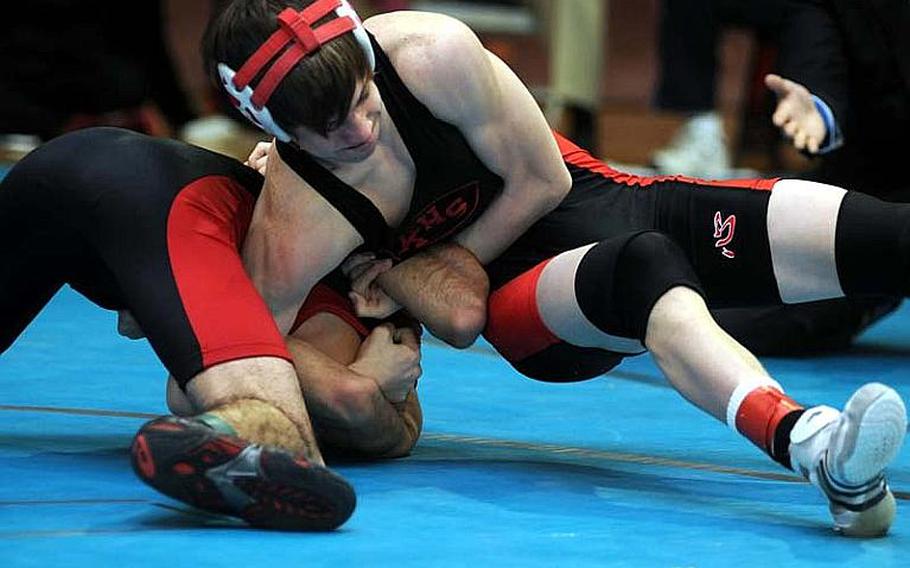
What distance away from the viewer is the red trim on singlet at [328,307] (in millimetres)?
3191

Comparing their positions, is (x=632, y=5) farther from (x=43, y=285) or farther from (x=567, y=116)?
(x=43, y=285)

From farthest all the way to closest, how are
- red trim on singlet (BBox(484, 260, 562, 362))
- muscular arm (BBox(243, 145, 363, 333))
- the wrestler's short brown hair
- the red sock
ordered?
red trim on singlet (BBox(484, 260, 562, 362)), muscular arm (BBox(243, 145, 363, 333)), the wrestler's short brown hair, the red sock

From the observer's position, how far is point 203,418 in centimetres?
260

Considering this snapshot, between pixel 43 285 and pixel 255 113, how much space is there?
58 centimetres

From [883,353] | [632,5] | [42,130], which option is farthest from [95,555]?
[632,5]

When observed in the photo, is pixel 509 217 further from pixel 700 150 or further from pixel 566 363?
pixel 700 150

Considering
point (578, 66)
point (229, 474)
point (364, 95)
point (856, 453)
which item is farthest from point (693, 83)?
point (229, 474)

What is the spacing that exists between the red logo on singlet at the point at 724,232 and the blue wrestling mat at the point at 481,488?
373 mm

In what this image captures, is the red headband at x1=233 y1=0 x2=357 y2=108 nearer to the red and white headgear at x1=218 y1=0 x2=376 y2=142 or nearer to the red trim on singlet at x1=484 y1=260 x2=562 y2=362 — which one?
the red and white headgear at x1=218 y1=0 x2=376 y2=142

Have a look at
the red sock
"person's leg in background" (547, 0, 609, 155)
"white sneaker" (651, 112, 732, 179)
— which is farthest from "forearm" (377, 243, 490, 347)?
"person's leg in background" (547, 0, 609, 155)

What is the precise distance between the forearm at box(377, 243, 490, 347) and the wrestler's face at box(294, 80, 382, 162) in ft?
0.99

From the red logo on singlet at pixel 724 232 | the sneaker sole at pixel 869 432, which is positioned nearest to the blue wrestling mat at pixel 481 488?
the sneaker sole at pixel 869 432

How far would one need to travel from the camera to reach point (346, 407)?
3055 mm

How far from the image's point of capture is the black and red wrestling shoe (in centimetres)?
245
